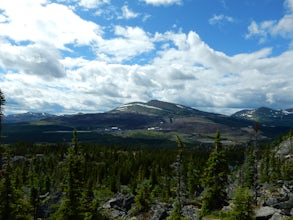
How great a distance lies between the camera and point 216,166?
45.2 metres

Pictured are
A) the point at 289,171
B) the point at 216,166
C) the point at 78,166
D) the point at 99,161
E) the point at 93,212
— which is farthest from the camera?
the point at 99,161

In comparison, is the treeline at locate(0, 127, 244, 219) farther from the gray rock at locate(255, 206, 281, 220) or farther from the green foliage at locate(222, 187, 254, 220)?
the gray rock at locate(255, 206, 281, 220)

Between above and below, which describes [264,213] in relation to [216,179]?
below

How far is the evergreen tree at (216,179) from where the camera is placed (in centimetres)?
4512

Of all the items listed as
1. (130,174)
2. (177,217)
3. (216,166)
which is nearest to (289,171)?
(130,174)

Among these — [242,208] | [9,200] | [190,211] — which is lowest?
[190,211]

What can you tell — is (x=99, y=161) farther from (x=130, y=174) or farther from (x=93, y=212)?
(x=93, y=212)

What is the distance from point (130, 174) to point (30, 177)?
38891 mm

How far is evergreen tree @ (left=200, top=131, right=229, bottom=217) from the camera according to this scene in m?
45.1

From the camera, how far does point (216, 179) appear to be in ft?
147

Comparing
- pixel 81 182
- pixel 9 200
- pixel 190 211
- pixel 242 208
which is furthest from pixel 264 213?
pixel 9 200

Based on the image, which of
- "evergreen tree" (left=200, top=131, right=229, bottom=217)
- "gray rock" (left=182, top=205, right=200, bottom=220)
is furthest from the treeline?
"evergreen tree" (left=200, top=131, right=229, bottom=217)

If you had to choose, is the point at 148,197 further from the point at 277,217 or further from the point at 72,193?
the point at 72,193

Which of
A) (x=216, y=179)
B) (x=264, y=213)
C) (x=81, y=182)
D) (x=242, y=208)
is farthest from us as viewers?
(x=216, y=179)
